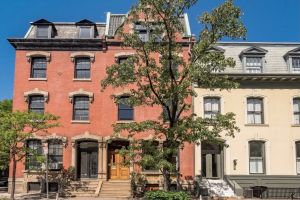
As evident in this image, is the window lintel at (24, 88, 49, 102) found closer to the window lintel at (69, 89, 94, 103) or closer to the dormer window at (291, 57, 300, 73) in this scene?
the window lintel at (69, 89, 94, 103)

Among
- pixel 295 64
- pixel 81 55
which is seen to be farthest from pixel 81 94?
pixel 295 64

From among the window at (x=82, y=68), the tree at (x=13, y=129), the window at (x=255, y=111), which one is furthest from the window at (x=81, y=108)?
the window at (x=255, y=111)

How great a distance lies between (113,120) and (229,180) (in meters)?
8.68

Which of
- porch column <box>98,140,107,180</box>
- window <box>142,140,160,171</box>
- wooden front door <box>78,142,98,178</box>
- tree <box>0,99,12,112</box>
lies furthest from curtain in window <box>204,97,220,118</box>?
tree <box>0,99,12,112</box>

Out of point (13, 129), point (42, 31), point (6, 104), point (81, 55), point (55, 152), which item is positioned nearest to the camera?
point (13, 129)

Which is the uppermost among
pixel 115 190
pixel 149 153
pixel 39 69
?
pixel 39 69

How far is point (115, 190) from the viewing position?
2709cm

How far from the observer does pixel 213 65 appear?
65.2ft

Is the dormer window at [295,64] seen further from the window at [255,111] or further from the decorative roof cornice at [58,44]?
the decorative roof cornice at [58,44]

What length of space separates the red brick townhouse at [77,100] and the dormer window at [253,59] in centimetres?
430

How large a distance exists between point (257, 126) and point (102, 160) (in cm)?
1074

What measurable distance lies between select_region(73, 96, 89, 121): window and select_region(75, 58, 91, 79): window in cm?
151

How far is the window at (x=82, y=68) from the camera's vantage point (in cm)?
2989

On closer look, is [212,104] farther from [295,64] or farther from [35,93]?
[35,93]
